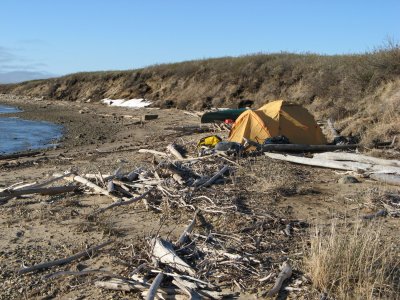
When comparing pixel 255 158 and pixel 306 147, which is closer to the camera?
pixel 255 158

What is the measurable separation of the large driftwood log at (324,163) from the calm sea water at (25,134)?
9669 millimetres

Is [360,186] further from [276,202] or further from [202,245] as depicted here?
[202,245]

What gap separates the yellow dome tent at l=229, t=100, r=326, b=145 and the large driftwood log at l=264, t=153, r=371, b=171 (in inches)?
61.2

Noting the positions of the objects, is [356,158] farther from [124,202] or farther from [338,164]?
[124,202]

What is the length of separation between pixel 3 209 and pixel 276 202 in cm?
409

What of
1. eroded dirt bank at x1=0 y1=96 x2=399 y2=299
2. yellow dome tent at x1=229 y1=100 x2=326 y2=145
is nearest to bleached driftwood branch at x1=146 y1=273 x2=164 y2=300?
eroded dirt bank at x1=0 y1=96 x2=399 y2=299

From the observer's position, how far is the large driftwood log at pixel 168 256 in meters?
4.70

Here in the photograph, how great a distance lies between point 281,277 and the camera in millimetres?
4414

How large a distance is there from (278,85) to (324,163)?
15816mm

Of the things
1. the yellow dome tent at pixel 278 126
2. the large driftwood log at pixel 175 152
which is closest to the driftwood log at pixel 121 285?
the large driftwood log at pixel 175 152

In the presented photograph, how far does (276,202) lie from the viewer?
23.5ft

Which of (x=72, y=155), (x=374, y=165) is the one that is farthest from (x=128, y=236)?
(x=72, y=155)

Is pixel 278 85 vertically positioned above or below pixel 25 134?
above

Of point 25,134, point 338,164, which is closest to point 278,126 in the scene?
point 338,164
